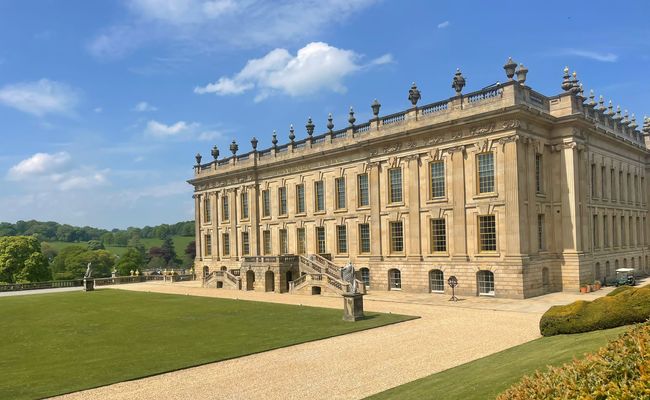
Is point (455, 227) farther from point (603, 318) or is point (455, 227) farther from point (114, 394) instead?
point (114, 394)

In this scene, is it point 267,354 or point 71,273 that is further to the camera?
point 71,273

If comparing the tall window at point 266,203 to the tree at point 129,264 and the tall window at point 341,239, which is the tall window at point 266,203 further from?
the tree at point 129,264

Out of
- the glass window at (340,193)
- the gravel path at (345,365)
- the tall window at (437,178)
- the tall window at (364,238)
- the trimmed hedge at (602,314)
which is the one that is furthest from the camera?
the glass window at (340,193)

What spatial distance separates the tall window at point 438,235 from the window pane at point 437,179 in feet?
6.28

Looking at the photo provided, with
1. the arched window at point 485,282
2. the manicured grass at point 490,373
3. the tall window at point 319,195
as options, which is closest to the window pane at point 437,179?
the arched window at point 485,282

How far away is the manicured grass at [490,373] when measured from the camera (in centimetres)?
1070

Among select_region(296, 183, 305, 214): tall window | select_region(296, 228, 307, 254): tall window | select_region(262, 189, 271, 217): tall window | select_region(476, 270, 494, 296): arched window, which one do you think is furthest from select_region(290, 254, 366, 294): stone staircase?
select_region(262, 189, 271, 217): tall window

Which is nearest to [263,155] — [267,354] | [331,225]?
[331,225]

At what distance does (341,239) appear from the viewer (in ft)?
150

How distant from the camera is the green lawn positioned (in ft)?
51.4

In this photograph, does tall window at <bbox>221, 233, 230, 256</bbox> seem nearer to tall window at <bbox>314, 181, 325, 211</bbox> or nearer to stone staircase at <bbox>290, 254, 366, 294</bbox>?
tall window at <bbox>314, 181, 325, 211</bbox>

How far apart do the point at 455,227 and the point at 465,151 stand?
5.34 m

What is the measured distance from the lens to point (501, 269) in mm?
33094

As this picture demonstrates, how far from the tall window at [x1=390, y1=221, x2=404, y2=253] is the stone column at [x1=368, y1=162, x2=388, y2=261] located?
1043 millimetres
